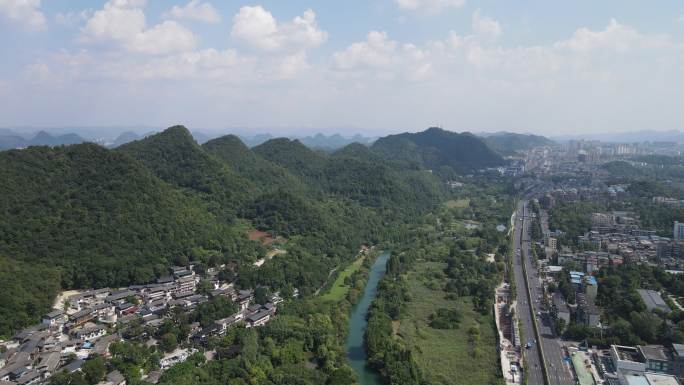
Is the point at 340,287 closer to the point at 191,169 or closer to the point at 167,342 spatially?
the point at 167,342

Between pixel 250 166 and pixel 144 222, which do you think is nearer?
pixel 144 222

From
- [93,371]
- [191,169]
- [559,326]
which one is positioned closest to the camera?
[93,371]

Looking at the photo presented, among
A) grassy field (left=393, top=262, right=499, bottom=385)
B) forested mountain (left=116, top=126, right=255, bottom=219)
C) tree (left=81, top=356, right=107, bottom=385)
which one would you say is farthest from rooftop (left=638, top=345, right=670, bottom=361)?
forested mountain (left=116, top=126, right=255, bottom=219)

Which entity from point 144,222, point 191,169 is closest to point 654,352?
point 144,222

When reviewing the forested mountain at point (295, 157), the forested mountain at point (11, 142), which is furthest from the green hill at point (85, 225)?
the forested mountain at point (11, 142)

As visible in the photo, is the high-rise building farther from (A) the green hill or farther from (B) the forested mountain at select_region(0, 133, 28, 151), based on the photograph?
(B) the forested mountain at select_region(0, 133, 28, 151)

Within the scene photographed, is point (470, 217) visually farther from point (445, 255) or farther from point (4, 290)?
point (4, 290)

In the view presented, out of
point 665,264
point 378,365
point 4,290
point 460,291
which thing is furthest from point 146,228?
point 665,264
